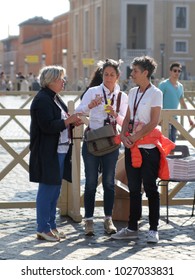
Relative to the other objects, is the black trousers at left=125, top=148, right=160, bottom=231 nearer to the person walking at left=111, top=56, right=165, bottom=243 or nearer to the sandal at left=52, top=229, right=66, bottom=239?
the person walking at left=111, top=56, right=165, bottom=243

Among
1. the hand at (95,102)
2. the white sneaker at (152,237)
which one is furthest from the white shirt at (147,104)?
the white sneaker at (152,237)

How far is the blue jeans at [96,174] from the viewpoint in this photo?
29.6ft

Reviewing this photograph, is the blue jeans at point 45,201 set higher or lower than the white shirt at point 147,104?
lower

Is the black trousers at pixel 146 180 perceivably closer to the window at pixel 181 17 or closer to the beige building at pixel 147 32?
the beige building at pixel 147 32

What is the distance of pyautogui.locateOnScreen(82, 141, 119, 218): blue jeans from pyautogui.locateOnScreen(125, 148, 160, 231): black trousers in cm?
31

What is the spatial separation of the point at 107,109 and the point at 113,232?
1266 millimetres

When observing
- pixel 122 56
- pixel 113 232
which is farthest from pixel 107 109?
pixel 122 56

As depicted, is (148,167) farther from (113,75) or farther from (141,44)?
(141,44)

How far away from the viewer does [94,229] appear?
31.0 feet

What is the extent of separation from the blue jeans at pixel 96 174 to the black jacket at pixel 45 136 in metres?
0.46

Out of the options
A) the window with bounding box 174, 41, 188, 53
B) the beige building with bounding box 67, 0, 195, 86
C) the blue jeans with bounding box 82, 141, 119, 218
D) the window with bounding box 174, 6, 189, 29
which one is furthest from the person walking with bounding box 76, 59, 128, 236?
the window with bounding box 174, 6, 189, 29

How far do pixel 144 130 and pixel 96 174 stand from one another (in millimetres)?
841

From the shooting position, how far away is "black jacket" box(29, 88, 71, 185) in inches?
335
